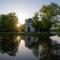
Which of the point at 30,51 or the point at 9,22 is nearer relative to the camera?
the point at 30,51

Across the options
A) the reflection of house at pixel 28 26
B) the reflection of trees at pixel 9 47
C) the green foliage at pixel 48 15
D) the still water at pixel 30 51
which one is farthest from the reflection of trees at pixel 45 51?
the reflection of house at pixel 28 26

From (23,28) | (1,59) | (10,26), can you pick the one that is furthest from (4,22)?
(1,59)

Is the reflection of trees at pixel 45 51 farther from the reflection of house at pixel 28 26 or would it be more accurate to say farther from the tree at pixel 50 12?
the reflection of house at pixel 28 26

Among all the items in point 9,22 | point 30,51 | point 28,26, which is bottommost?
point 30,51

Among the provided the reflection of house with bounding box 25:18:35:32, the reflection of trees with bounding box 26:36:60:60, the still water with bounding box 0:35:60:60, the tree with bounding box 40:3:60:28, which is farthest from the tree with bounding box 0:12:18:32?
the reflection of trees with bounding box 26:36:60:60

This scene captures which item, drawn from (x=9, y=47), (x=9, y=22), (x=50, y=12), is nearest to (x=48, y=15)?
(x=50, y=12)

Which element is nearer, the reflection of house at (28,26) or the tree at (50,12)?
the tree at (50,12)

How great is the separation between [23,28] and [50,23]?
60.6ft

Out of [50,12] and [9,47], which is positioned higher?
[50,12]

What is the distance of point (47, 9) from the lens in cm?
5103

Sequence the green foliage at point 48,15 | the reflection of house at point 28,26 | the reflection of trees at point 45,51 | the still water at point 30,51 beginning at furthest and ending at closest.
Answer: the reflection of house at point 28,26 < the green foliage at point 48,15 < the still water at point 30,51 < the reflection of trees at point 45,51

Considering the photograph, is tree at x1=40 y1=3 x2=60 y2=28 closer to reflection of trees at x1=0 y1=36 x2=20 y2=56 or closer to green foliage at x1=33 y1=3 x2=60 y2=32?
green foliage at x1=33 y1=3 x2=60 y2=32

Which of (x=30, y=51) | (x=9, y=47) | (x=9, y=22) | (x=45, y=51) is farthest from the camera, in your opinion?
(x=9, y=22)

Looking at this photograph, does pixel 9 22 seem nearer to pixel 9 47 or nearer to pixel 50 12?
pixel 50 12
